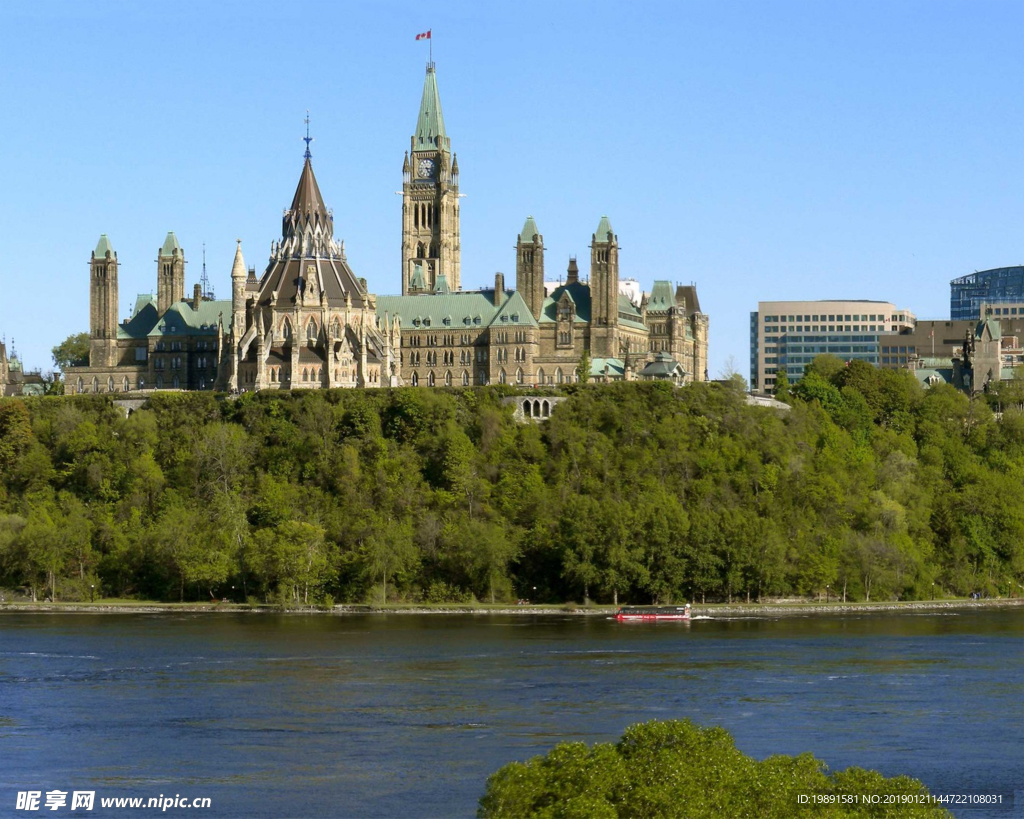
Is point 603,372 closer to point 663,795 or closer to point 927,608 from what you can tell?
point 927,608

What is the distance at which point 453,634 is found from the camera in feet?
433

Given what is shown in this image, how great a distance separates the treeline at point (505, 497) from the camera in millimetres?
153000

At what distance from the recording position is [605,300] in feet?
628

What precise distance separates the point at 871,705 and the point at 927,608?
58074mm

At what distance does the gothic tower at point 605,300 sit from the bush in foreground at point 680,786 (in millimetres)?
131528

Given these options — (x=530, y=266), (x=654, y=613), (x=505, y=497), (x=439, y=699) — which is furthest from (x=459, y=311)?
(x=439, y=699)

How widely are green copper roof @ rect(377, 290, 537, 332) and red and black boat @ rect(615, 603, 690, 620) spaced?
5072 cm

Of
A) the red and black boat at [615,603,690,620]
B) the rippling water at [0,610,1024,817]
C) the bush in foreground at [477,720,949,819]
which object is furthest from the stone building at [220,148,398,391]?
the bush in foreground at [477,720,949,819]

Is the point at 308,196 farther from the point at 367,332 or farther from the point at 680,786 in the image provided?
the point at 680,786

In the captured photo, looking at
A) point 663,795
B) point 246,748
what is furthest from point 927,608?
point 663,795

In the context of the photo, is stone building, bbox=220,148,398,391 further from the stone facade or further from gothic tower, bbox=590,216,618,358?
gothic tower, bbox=590,216,618,358

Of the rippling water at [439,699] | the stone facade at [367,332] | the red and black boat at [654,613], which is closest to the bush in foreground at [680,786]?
the rippling water at [439,699]

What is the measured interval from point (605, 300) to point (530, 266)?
8840mm

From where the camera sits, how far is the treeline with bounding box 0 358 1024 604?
153m
